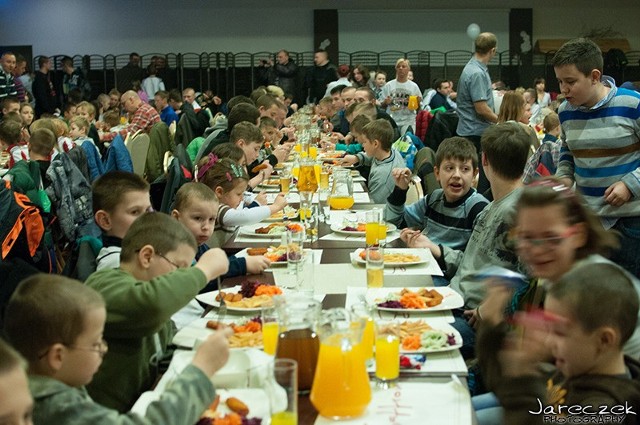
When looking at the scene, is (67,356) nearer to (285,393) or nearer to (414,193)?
(285,393)

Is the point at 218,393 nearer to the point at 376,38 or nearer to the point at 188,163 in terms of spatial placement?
the point at 188,163

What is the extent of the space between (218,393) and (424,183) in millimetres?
3681

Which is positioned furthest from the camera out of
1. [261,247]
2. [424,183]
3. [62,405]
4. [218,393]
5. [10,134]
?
[10,134]

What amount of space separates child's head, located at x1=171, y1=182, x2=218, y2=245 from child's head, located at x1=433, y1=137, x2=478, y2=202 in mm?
1104

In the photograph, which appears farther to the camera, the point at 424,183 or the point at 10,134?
the point at 10,134

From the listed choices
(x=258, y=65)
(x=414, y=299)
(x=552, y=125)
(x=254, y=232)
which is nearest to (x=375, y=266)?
(x=414, y=299)

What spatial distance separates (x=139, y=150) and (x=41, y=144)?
2.32 metres

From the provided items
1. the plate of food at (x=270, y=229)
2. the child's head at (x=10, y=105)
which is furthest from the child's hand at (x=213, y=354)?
the child's head at (x=10, y=105)

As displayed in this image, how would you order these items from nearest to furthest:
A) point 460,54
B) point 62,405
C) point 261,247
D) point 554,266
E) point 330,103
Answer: point 62,405 < point 554,266 < point 261,247 < point 330,103 < point 460,54

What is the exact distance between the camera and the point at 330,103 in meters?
10.3

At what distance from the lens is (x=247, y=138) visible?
537 centimetres

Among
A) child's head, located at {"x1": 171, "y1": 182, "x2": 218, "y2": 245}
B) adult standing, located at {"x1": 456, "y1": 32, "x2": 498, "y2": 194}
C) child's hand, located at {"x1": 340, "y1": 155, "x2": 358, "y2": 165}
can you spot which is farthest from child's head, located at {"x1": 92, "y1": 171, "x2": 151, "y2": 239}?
adult standing, located at {"x1": 456, "y1": 32, "x2": 498, "y2": 194}

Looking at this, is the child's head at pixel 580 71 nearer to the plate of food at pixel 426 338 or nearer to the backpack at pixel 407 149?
the plate of food at pixel 426 338

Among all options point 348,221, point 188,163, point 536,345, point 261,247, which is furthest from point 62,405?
point 188,163
